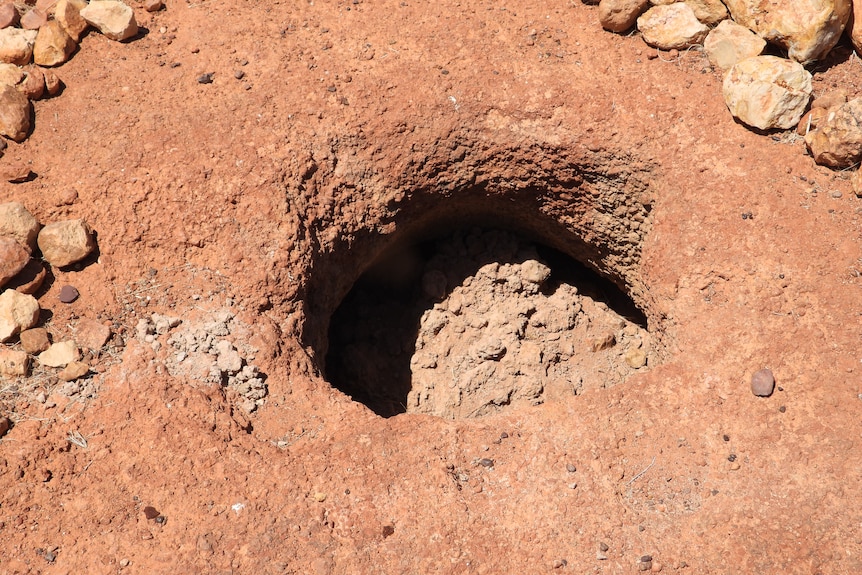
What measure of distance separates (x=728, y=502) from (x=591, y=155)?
200 centimetres

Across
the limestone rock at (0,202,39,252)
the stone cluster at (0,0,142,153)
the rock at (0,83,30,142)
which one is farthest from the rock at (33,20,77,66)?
the limestone rock at (0,202,39,252)

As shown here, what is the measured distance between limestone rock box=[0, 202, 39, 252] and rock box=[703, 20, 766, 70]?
3.83 m

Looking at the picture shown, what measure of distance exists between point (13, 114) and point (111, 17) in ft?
2.68

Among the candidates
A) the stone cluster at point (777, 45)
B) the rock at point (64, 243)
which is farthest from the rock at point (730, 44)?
the rock at point (64, 243)

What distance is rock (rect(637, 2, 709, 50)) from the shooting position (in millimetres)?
4207

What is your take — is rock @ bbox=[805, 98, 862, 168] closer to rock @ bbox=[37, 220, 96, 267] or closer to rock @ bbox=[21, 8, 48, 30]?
→ rock @ bbox=[37, 220, 96, 267]

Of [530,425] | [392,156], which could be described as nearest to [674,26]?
[392,156]

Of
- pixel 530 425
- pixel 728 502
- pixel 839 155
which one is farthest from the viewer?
pixel 839 155

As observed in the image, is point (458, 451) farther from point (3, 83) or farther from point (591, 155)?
point (3, 83)

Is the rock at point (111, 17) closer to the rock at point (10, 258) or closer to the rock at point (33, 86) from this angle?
the rock at point (33, 86)

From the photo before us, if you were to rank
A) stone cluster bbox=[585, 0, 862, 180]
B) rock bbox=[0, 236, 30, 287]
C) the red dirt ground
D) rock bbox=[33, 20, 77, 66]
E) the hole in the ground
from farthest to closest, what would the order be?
the hole in the ground → rock bbox=[33, 20, 77, 66] → stone cluster bbox=[585, 0, 862, 180] → rock bbox=[0, 236, 30, 287] → the red dirt ground

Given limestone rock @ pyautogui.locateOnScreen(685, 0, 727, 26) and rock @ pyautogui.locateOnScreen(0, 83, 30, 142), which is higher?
limestone rock @ pyautogui.locateOnScreen(685, 0, 727, 26)

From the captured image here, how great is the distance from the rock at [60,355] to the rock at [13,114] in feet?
4.16

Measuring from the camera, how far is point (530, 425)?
347cm
